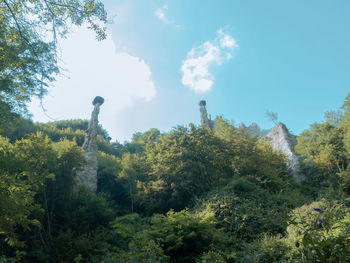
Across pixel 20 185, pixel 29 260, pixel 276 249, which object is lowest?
pixel 276 249

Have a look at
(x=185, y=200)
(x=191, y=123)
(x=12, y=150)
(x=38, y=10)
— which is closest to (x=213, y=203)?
(x=185, y=200)

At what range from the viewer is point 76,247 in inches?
349

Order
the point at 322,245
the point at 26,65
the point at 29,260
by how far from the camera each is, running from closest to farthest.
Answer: the point at 322,245 → the point at 26,65 → the point at 29,260

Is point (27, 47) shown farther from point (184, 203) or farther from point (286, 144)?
point (286, 144)

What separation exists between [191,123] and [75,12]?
35.7 ft

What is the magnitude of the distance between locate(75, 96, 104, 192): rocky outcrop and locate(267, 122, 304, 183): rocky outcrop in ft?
43.6

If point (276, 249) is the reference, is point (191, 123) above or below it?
above

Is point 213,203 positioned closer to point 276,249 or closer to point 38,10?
point 276,249

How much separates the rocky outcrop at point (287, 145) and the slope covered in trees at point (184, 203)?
700mm

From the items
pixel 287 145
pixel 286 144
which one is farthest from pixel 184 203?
pixel 286 144

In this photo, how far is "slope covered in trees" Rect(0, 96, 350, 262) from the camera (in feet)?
19.1

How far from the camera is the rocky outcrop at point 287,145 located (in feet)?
55.4

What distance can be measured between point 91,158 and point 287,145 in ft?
50.5

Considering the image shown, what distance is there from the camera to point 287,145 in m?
20.1
